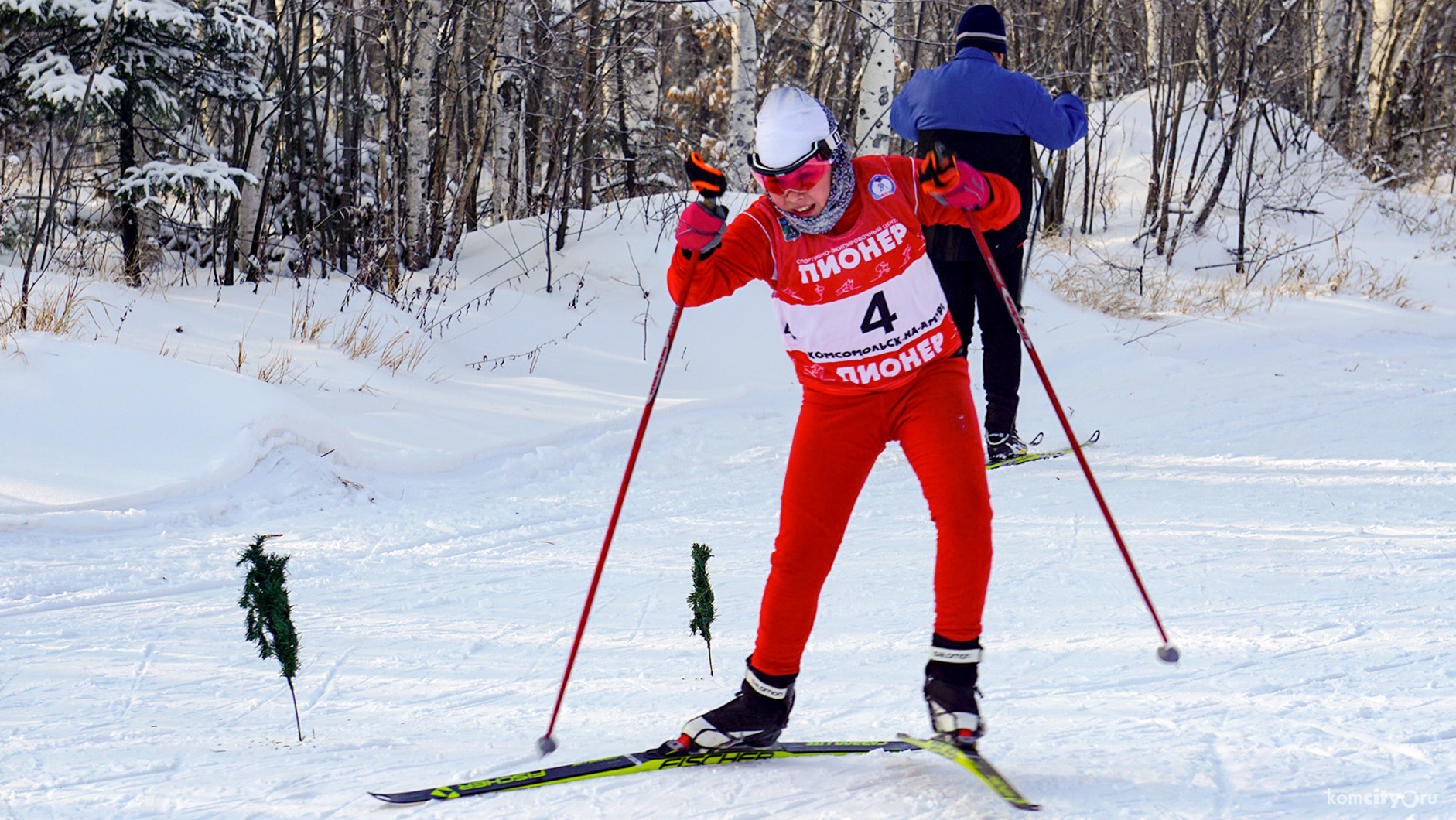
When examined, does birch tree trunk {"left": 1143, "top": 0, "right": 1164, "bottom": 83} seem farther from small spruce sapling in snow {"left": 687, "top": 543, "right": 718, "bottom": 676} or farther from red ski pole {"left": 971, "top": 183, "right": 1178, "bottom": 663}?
small spruce sapling in snow {"left": 687, "top": 543, "right": 718, "bottom": 676}

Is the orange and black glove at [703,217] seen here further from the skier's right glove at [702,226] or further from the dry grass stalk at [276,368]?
the dry grass stalk at [276,368]

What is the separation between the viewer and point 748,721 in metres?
2.55

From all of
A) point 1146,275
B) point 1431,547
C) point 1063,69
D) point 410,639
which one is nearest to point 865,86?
point 1146,275

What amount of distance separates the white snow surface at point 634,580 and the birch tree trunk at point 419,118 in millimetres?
1638

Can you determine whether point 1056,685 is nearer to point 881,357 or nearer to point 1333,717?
point 1333,717

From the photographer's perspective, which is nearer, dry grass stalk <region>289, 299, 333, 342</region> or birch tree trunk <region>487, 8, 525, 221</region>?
dry grass stalk <region>289, 299, 333, 342</region>

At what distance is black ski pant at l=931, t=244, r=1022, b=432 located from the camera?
489cm

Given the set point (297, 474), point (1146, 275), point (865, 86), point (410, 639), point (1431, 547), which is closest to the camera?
point (410, 639)

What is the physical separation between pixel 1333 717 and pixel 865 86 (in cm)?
731

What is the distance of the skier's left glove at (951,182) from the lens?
2494 mm

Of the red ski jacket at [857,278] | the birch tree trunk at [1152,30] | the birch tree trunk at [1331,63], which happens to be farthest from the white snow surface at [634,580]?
the birch tree trunk at [1331,63]

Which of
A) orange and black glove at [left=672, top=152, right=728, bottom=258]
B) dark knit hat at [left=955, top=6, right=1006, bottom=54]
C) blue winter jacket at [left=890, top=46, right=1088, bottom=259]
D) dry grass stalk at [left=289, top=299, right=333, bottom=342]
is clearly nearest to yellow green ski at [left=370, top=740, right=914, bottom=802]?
orange and black glove at [left=672, top=152, right=728, bottom=258]

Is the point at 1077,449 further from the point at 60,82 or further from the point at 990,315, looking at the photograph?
the point at 60,82

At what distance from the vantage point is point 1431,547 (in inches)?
153
